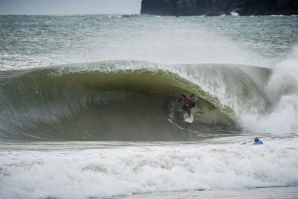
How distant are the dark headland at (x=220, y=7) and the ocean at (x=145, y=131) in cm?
8203

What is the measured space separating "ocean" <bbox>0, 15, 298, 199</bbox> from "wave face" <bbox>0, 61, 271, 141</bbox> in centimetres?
3

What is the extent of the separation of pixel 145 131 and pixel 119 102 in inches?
59.9

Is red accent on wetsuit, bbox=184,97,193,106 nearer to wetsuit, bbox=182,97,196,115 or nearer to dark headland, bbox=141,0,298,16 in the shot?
wetsuit, bbox=182,97,196,115

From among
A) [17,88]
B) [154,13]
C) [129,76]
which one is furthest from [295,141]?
[154,13]

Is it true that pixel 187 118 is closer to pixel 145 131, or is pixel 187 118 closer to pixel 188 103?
pixel 188 103

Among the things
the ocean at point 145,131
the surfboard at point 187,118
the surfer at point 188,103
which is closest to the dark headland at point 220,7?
the ocean at point 145,131

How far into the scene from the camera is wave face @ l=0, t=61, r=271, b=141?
32.6 feet

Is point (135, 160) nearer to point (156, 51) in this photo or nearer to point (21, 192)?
point (21, 192)

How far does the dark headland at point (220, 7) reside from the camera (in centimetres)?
9162

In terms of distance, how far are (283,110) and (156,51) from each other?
1422 centimetres

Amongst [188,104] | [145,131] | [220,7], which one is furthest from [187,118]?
[220,7]

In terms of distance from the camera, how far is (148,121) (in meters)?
10.9

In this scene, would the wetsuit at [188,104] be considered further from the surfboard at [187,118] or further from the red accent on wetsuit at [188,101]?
the surfboard at [187,118]

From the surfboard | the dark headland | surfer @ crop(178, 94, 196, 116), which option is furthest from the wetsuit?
the dark headland
